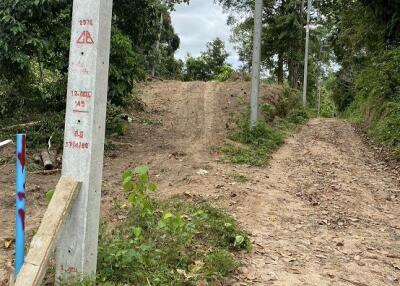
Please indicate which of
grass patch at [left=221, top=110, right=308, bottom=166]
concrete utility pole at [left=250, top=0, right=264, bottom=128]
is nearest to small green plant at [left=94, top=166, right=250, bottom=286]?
grass patch at [left=221, top=110, right=308, bottom=166]

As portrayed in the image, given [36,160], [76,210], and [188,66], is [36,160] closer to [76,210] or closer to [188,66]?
[76,210]

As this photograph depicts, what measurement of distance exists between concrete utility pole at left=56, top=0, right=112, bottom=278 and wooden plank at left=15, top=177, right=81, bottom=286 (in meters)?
0.10

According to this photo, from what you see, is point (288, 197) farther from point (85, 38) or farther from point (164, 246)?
point (85, 38)

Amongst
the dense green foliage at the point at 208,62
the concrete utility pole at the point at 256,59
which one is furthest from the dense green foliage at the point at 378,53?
the dense green foliage at the point at 208,62

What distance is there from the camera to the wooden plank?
9.78 feet

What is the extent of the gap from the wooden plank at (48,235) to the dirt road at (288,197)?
146 cm

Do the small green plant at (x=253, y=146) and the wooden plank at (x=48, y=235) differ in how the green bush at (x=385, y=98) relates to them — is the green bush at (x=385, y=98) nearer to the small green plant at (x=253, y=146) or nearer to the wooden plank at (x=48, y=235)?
the small green plant at (x=253, y=146)

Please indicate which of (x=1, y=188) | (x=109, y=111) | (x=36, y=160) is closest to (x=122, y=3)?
(x=109, y=111)

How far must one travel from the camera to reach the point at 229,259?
4297 mm

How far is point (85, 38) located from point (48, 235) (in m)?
1.41

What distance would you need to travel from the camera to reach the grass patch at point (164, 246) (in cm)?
370

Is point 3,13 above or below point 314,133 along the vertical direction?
above

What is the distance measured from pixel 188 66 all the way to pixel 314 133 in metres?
32.2

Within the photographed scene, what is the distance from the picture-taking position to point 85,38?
327 centimetres
